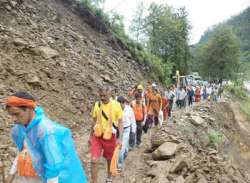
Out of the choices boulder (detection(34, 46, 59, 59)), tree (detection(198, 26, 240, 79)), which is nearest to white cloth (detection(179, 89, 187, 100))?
boulder (detection(34, 46, 59, 59))

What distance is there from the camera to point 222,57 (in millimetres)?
57969

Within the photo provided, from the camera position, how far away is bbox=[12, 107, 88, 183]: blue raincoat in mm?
2654

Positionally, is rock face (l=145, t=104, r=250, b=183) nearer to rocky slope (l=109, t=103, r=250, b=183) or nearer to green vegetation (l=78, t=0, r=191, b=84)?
rocky slope (l=109, t=103, r=250, b=183)

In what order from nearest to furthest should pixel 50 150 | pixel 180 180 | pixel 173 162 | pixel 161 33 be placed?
pixel 50 150 < pixel 180 180 < pixel 173 162 < pixel 161 33

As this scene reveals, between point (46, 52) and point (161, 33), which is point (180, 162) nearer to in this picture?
point (46, 52)

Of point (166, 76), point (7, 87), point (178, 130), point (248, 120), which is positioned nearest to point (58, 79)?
point (7, 87)

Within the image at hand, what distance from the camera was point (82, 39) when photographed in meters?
15.7

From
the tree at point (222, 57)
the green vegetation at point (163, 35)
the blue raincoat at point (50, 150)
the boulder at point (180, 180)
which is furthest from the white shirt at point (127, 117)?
the tree at point (222, 57)

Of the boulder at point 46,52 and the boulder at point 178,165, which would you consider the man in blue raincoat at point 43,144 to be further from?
the boulder at point 46,52

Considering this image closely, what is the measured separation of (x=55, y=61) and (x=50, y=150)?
9.88 metres

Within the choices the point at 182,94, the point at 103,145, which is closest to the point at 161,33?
the point at 182,94

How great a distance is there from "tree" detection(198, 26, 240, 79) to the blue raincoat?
185 ft

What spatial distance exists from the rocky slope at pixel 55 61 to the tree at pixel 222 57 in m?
42.1

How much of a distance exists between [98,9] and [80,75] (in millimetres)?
7318
